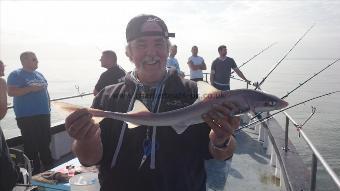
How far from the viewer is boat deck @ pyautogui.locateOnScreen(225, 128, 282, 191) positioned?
7120mm

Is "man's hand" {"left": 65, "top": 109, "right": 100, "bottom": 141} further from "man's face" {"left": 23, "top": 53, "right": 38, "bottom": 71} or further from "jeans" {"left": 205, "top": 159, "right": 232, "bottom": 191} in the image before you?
"man's face" {"left": 23, "top": 53, "right": 38, "bottom": 71}

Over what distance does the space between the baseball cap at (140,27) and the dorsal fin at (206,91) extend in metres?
0.60

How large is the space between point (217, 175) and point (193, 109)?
5083 mm

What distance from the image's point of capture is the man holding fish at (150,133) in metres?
2.84

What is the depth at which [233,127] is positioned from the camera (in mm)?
2900

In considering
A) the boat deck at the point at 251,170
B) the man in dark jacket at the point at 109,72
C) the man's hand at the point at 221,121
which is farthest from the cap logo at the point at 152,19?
the boat deck at the point at 251,170

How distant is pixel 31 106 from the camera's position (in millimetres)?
7898

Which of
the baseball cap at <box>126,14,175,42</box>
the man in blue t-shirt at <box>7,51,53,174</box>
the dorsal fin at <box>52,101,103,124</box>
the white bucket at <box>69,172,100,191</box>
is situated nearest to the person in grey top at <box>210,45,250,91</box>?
the man in blue t-shirt at <box>7,51,53,174</box>

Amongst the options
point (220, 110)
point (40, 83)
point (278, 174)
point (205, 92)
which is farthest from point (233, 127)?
point (40, 83)

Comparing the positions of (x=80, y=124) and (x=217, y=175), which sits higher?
(x=80, y=124)

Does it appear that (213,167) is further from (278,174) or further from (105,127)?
(105,127)

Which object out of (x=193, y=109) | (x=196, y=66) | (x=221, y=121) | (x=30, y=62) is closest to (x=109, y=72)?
(x=30, y=62)

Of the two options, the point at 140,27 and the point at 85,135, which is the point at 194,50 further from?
the point at 85,135

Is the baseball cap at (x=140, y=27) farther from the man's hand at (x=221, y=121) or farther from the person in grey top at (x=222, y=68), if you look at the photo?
the person in grey top at (x=222, y=68)
